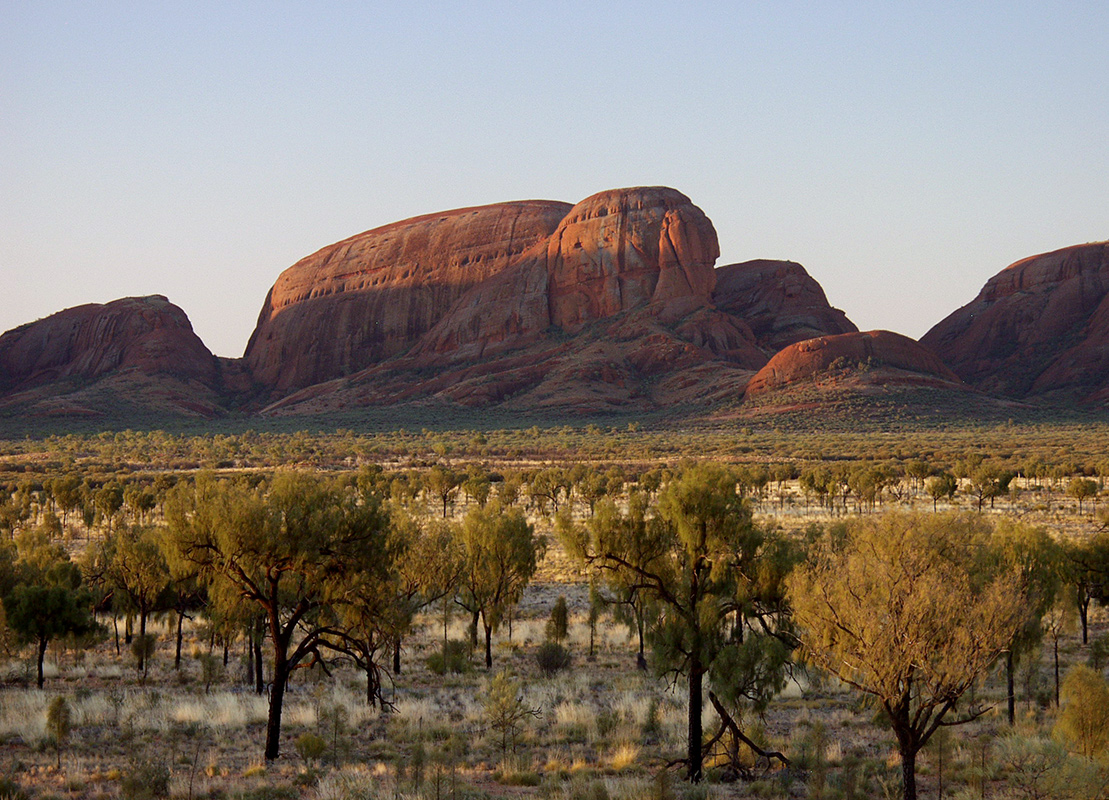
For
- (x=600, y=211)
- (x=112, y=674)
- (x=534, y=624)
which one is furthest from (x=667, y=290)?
(x=112, y=674)

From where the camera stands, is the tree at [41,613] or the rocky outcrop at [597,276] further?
the rocky outcrop at [597,276]

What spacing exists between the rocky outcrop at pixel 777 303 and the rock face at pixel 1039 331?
21.9 m

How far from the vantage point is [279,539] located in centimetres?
1409

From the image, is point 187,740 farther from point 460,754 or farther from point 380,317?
point 380,317

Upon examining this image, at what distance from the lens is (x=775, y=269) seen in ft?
489

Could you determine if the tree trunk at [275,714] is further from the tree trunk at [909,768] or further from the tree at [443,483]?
the tree at [443,483]

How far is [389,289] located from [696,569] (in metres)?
155

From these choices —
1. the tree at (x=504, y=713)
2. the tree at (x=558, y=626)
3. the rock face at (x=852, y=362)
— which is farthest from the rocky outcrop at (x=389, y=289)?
the tree at (x=504, y=713)

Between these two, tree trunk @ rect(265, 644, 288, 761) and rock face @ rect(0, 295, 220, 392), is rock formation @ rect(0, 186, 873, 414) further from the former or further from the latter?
tree trunk @ rect(265, 644, 288, 761)

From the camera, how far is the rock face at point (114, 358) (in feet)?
474

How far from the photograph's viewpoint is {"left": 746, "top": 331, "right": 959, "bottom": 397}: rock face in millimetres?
107812

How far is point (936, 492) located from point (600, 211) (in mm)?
103156

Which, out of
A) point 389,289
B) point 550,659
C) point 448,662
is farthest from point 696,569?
point 389,289

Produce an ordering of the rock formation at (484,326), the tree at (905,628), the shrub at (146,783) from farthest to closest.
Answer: the rock formation at (484,326) → the shrub at (146,783) → the tree at (905,628)
